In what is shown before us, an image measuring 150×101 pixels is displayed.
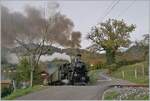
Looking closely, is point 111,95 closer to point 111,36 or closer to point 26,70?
point 111,36

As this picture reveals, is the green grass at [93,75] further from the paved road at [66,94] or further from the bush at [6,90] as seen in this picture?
the bush at [6,90]

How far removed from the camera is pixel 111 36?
6145mm

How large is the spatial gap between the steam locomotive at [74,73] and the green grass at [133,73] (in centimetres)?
61

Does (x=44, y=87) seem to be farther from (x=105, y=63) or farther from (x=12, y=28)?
(x=105, y=63)

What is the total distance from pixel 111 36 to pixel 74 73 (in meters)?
1.63

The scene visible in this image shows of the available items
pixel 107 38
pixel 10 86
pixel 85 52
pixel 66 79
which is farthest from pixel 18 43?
pixel 10 86

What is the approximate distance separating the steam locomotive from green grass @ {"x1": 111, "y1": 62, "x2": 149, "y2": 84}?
2.01 ft

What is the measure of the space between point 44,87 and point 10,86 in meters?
6.13

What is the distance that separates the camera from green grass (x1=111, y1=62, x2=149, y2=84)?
254 inches

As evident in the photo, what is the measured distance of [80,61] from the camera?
276 inches

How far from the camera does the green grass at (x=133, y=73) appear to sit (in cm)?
645

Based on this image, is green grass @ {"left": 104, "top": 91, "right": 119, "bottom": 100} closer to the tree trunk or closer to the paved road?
the paved road

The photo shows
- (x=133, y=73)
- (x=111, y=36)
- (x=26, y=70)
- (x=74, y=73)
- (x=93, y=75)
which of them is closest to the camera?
(x=111, y=36)

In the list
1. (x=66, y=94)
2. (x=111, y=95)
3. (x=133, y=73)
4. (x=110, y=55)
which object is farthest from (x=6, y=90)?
(x=110, y=55)
